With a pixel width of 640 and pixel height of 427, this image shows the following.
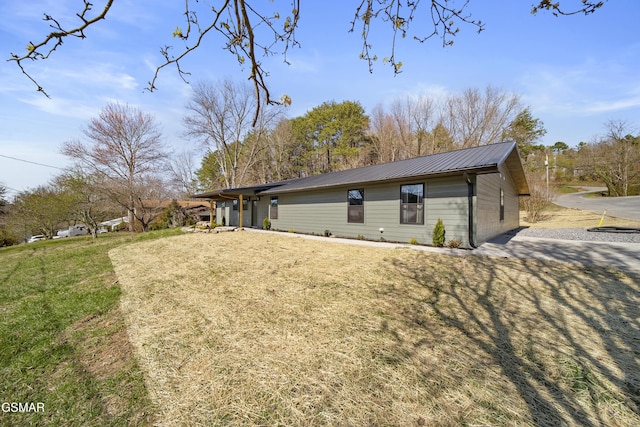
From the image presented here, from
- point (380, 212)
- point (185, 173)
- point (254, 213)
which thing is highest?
point (185, 173)

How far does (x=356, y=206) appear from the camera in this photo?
33.1 ft

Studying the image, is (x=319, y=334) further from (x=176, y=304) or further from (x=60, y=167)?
(x=60, y=167)

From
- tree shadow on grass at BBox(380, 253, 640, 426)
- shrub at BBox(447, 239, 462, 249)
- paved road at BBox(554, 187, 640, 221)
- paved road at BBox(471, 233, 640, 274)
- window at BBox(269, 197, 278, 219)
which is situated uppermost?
window at BBox(269, 197, 278, 219)

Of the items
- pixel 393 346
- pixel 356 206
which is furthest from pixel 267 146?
pixel 393 346

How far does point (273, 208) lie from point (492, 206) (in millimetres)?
10757

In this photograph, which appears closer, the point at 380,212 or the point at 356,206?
the point at 380,212

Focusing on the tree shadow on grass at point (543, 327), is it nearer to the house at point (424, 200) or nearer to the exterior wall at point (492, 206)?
the house at point (424, 200)

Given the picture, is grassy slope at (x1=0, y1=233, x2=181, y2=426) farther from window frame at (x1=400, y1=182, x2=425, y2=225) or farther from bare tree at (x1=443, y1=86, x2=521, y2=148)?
bare tree at (x1=443, y1=86, x2=521, y2=148)

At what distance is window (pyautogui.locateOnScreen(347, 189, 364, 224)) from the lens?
988cm

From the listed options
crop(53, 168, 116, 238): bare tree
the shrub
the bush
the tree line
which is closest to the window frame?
the bush

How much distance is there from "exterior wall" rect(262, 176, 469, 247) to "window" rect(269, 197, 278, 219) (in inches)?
33.3

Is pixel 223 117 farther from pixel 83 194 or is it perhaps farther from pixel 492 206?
pixel 492 206

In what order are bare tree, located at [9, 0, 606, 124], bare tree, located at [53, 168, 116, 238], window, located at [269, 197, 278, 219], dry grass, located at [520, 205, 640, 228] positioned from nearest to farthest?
bare tree, located at [9, 0, 606, 124] < dry grass, located at [520, 205, 640, 228] < window, located at [269, 197, 278, 219] < bare tree, located at [53, 168, 116, 238]

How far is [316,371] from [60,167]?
2399cm
